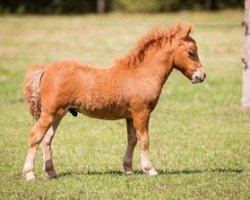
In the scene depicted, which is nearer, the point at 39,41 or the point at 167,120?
the point at 167,120

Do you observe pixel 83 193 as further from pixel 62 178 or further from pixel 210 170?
pixel 210 170

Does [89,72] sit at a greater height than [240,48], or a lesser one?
greater

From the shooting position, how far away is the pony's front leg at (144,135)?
29.8 feet

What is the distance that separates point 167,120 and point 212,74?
7.58 meters

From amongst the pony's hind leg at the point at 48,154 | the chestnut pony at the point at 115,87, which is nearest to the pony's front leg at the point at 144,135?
the chestnut pony at the point at 115,87

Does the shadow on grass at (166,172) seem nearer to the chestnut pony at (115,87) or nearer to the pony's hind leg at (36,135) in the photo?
the chestnut pony at (115,87)

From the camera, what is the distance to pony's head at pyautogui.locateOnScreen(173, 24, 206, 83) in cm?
920

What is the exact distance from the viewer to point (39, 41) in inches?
1162

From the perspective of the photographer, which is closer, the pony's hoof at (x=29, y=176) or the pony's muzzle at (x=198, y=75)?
the pony's hoof at (x=29, y=176)

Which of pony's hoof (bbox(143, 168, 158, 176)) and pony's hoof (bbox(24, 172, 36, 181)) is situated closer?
pony's hoof (bbox(24, 172, 36, 181))

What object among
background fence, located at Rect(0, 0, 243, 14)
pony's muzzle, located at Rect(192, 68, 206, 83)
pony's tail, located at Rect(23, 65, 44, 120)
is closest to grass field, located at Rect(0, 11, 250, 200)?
pony's tail, located at Rect(23, 65, 44, 120)

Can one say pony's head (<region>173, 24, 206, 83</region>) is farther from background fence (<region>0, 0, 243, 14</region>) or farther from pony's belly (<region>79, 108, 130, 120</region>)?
background fence (<region>0, 0, 243, 14</region>)

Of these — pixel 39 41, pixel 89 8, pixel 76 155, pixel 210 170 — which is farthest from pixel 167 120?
pixel 89 8

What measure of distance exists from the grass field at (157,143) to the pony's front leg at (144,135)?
179 mm
